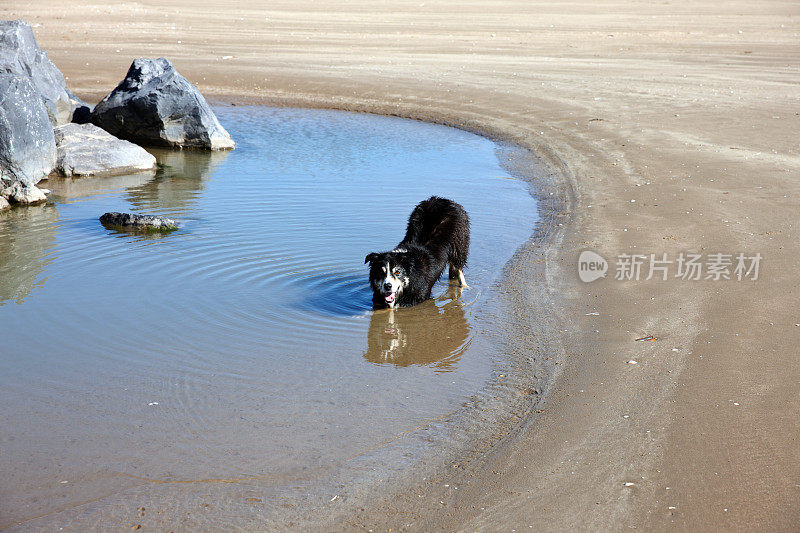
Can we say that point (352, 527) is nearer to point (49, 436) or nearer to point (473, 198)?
point (49, 436)

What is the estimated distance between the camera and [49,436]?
579 centimetres

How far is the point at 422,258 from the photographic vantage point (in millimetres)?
8758

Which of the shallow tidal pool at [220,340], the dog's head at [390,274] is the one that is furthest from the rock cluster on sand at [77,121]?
the dog's head at [390,274]

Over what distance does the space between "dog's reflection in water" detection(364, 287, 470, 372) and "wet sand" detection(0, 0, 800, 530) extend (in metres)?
0.75

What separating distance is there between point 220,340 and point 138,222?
4366mm

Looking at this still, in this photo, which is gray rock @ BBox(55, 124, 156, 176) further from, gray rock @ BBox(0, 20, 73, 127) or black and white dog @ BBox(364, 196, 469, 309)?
black and white dog @ BBox(364, 196, 469, 309)

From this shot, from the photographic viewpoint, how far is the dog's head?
8188mm

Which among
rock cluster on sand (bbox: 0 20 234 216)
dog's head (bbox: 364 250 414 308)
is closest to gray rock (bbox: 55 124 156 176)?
rock cluster on sand (bbox: 0 20 234 216)

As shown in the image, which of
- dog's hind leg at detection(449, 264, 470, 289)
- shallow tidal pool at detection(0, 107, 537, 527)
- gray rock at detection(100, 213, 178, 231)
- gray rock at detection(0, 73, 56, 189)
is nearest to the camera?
shallow tidal pool at detection(0, 107, 537, 527)

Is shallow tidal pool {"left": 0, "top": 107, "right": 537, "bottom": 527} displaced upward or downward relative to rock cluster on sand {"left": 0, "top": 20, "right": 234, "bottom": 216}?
downward

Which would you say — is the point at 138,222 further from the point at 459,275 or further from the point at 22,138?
the point at 459,275

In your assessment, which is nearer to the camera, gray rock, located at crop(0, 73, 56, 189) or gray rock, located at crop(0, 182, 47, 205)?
gray rock, located at crop(0, 182, 47, 205)

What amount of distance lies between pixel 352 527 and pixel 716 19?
4359cm

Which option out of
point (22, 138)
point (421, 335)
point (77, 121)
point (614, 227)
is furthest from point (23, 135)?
point (614, 227)
